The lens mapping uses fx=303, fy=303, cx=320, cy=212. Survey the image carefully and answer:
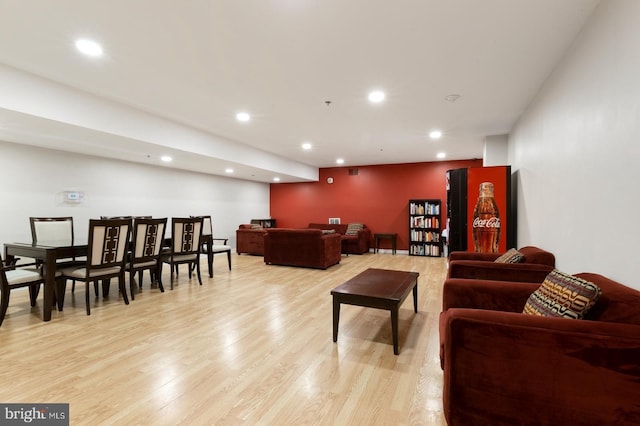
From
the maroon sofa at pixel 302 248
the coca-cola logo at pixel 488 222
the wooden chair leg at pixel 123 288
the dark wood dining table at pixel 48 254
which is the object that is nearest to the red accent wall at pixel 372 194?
the maroon sofa at pixel 302 248

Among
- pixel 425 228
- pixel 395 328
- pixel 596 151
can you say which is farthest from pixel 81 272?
pixel 425 228

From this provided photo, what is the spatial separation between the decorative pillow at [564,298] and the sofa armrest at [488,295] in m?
0.24

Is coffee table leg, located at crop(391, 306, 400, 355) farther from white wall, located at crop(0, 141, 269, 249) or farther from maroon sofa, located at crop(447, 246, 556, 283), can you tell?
white wall, located at crop(0, 141, 269, 249)

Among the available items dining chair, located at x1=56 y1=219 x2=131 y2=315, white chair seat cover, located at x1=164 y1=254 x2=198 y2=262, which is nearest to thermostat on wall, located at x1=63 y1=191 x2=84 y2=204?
white chair seat cover, located at x1=164 y1=254 x2=198 y2=262

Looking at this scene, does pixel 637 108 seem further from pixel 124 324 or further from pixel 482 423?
pixel 124 324

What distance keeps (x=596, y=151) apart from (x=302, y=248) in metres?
4.84

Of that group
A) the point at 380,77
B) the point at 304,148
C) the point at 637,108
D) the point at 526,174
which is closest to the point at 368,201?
the point at 304,148

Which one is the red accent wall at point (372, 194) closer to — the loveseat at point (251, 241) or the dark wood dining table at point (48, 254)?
the loveseat at point (251, 241)

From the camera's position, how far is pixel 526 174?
12.7 ft

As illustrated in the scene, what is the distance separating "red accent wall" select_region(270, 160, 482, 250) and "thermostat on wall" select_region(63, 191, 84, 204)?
5767 millimetres

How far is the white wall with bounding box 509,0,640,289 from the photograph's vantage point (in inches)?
64.2

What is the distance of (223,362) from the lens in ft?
7.76

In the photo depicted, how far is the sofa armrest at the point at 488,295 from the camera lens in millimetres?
1998

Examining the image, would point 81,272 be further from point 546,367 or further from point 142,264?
point 546,367
